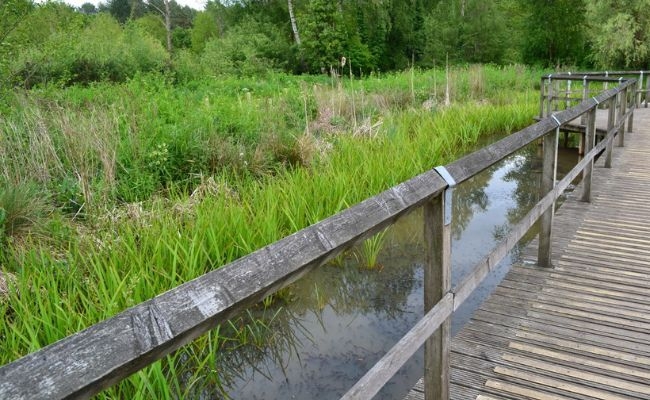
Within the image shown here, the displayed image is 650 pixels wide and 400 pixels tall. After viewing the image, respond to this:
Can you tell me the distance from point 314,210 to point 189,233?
54.4 inches

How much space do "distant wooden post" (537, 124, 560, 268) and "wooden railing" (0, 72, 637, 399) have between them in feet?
3.23

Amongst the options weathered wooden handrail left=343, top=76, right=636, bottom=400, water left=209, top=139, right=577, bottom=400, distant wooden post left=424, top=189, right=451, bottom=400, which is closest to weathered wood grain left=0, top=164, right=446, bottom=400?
weathered wooden handrail left=343, top=76, right=636, bottom=400

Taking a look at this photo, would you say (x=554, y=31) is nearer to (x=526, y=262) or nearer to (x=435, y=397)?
(x=526, y=262)

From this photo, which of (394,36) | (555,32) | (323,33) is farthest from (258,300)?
(394,36)

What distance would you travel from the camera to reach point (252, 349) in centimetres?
389

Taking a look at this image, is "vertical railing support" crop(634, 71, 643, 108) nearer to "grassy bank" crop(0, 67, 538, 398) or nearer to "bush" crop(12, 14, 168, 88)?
"grassy bank" crop(0, 67, 538, 398)

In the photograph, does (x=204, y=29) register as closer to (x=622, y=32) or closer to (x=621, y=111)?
(x=622, y=32)

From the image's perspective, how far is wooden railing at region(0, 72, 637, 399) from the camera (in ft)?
2.68

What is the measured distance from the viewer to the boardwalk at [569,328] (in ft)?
8.28

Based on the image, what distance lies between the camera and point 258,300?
1.18 metres

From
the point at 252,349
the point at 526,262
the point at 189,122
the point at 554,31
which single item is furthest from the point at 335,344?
the point at 554,31

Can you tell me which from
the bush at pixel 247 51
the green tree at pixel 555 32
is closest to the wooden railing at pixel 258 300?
the bush at pixel 247 51

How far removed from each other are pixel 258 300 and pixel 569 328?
8.01 ft

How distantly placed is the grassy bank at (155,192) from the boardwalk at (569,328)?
1.64 meters
